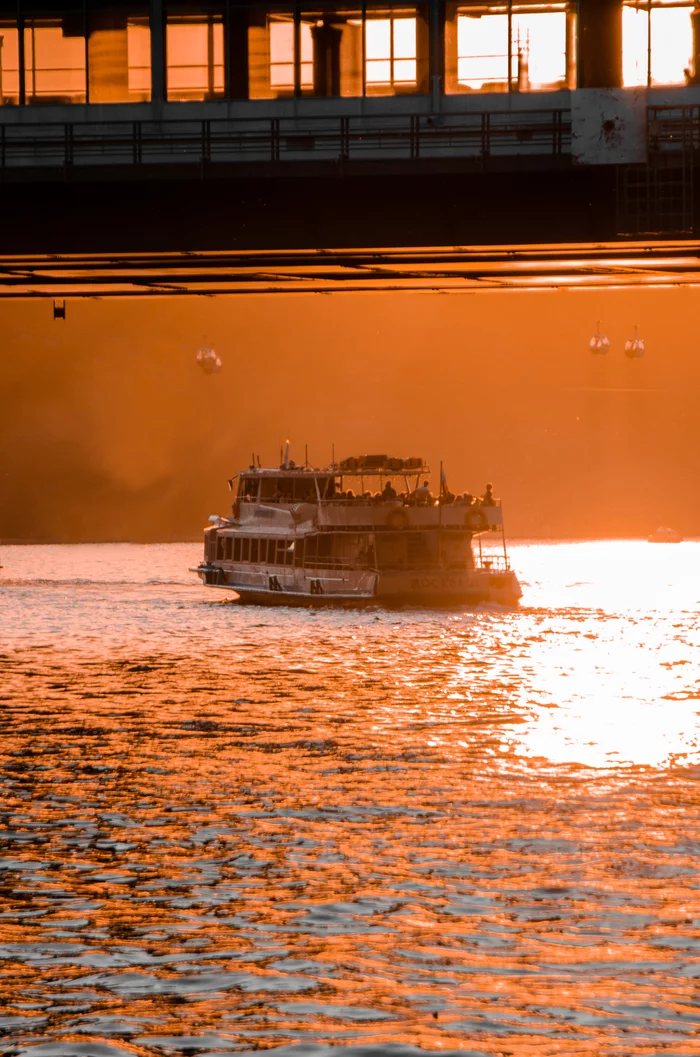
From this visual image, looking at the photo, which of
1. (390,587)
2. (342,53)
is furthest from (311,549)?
(342,53)

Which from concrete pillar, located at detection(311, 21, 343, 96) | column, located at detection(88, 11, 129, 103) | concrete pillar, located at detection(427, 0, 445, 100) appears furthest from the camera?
column, located at detection(88, 11, 129, 103)

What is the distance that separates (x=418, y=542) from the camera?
79688 millimetres

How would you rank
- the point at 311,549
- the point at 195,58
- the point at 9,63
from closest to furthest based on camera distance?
the point at 195,58
the point at 9,63
the point at 311,549

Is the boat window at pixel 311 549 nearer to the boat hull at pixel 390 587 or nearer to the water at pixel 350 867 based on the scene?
the boat hull at pixel 390 587

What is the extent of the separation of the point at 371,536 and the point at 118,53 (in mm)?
33244

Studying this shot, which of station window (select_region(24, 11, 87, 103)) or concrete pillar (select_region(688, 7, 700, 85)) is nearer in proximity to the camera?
concrete pillar (select_region(688, 7, 700, 85))

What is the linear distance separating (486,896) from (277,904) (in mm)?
2111

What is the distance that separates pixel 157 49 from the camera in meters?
48.4

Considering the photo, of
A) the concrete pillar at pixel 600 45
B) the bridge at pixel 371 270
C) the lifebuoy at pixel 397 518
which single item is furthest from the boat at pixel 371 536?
the concrete pillar at pixel 600 45

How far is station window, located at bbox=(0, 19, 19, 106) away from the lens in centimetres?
5038

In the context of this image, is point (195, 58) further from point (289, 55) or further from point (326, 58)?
point (326, 58)

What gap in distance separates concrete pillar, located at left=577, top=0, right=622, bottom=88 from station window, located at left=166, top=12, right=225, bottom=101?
12.0 metres

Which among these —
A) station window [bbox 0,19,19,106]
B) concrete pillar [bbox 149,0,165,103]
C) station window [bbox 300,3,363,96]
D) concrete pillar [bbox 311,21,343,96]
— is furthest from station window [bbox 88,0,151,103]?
concrete pillar [bbox 311,21,343,96]

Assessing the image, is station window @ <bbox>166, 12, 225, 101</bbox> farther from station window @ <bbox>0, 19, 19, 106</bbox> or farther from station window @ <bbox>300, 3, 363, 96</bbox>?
station window @ <bbox>0, 19, 19, 106</bbox>
